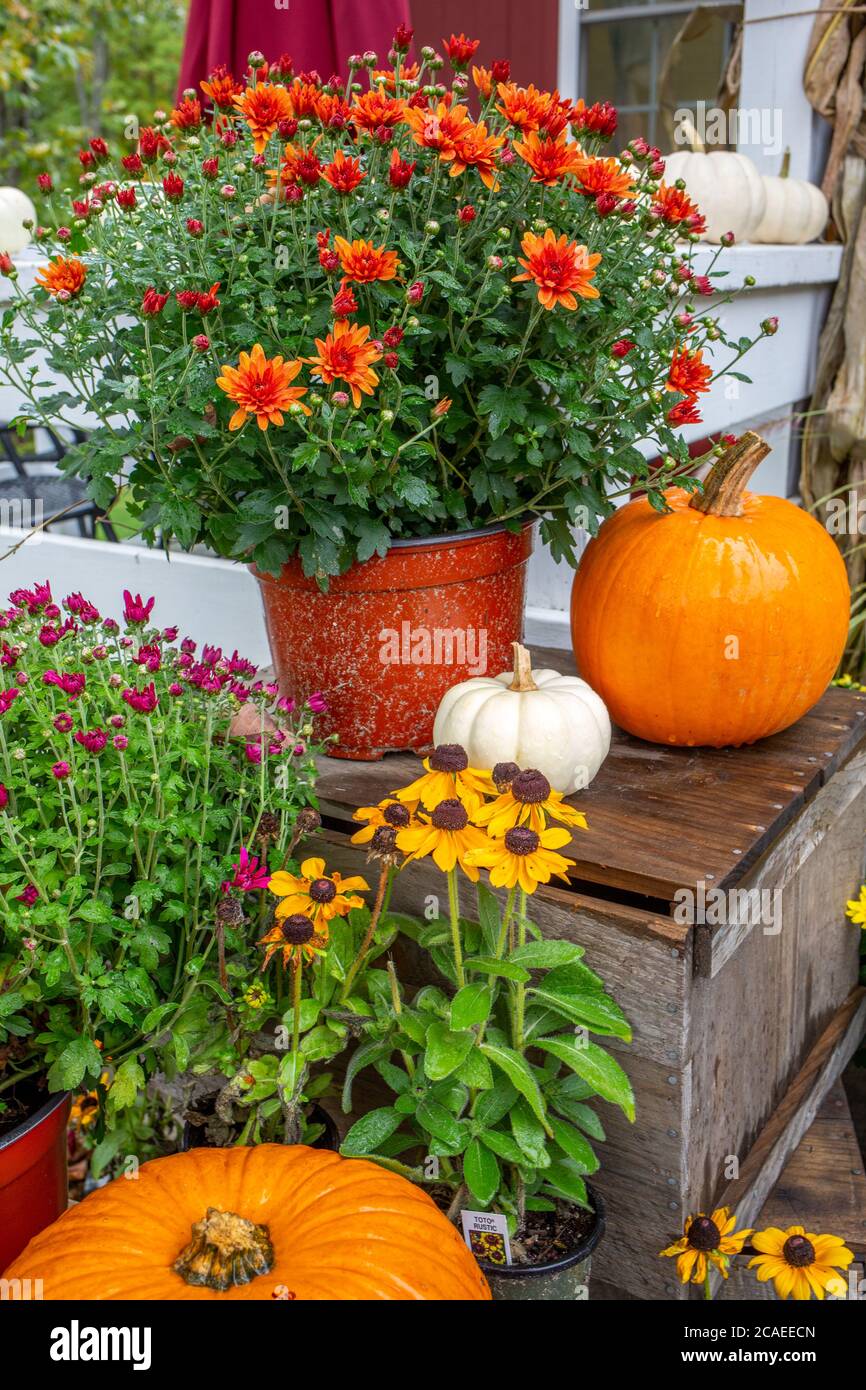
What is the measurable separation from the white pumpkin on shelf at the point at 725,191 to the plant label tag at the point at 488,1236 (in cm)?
199

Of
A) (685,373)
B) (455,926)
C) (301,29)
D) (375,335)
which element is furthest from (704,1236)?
(301,29)

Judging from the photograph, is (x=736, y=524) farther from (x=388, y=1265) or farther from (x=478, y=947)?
(x=388, y=1265)

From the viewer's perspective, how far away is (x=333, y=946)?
4.03ft

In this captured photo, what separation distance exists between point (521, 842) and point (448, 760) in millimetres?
128

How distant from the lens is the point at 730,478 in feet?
4.78

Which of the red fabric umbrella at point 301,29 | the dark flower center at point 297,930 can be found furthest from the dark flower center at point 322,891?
the red fabric umbrella at point 301,29

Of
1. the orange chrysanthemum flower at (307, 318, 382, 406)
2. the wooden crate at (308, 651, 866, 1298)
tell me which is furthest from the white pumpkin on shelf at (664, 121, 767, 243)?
the orange chrysanthemum flower at (307, 318, 382, 406)

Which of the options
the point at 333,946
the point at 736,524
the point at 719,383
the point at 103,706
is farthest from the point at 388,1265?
the point at 719,383

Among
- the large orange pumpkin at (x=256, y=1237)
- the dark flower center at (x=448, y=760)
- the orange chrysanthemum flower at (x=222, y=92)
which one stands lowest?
the large orange pumpkin at (x=256, y=1237)

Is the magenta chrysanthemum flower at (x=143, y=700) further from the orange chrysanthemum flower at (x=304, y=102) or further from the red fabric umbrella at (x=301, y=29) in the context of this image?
the red fabric umbrella at (x=301, y=29)

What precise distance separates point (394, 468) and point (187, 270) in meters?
0.33

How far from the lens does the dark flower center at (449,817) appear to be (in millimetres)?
1031
